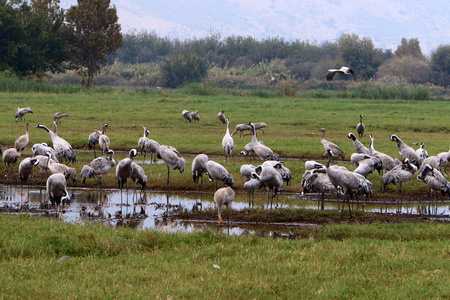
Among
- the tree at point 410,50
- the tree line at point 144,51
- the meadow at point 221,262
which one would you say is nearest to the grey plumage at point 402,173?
the meadow at point 221,262

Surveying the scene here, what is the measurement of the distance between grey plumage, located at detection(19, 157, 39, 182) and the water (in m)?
0.35

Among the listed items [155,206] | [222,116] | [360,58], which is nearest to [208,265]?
[155,206]

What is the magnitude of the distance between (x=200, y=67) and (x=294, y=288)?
217 feet

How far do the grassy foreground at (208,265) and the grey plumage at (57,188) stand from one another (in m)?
2.30

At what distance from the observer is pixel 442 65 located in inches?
3066

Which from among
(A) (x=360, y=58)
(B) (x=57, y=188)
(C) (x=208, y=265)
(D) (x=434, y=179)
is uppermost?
(A) (x=360, y=58)

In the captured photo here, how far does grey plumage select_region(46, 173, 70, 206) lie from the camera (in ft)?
43.5

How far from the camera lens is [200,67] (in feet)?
239

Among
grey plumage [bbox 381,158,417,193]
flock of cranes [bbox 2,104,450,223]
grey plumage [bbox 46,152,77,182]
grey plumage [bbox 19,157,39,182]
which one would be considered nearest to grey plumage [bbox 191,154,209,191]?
flock of cranes [bbox 2,104,450,223]

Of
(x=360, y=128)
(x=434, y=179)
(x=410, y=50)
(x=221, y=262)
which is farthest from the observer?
(x=410, y=50)

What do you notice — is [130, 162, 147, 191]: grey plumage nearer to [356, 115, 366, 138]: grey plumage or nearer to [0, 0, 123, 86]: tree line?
[356, 115, 366, 138]: grey plumage

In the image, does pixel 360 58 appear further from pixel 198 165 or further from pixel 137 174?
pixel 137 174

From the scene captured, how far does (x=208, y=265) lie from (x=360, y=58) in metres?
71.9

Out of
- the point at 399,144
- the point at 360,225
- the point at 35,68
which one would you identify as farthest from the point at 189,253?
the point at 35,68
